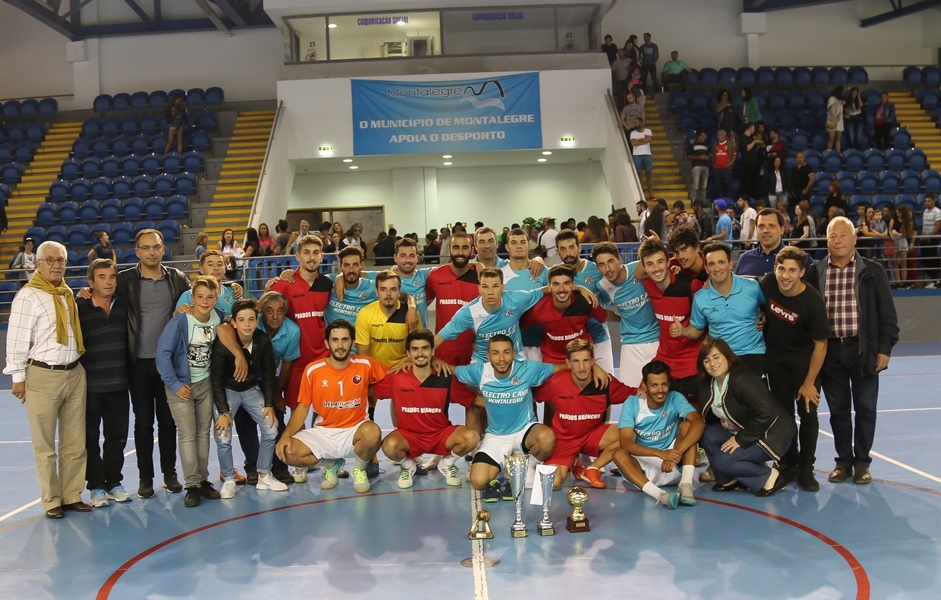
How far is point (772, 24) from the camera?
2431 centimetres

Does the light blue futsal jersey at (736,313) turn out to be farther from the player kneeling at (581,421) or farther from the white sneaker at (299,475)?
the white sneaker at (299,475)

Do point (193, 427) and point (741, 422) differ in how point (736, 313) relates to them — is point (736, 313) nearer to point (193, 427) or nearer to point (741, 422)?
point (741, 422)

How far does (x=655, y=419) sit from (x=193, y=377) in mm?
3568

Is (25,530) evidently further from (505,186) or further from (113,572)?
(505,186)

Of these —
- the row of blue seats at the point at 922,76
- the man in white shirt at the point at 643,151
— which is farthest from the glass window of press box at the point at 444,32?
the row of blue seats at the point at 922,76

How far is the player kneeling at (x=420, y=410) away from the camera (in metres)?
6.99

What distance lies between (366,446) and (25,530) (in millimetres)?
2483

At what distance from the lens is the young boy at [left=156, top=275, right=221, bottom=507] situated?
6.62m

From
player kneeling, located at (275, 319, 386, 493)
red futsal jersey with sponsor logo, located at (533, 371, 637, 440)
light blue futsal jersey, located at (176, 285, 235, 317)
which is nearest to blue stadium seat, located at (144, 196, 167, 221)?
light blue futsal jersey, located at (176, 285, 235, 317)

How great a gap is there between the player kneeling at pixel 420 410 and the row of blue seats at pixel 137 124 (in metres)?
17.2

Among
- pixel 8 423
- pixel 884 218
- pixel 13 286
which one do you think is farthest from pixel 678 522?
pixel 13 286

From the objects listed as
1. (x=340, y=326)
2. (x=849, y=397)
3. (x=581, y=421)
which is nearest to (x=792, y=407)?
(x=849, y=397)

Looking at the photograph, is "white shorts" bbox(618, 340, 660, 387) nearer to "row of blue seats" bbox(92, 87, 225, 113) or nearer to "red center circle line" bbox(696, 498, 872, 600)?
"red center circle line" bbox(696, 498, 872, 600)

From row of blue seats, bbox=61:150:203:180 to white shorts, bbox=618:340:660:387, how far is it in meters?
16.0
